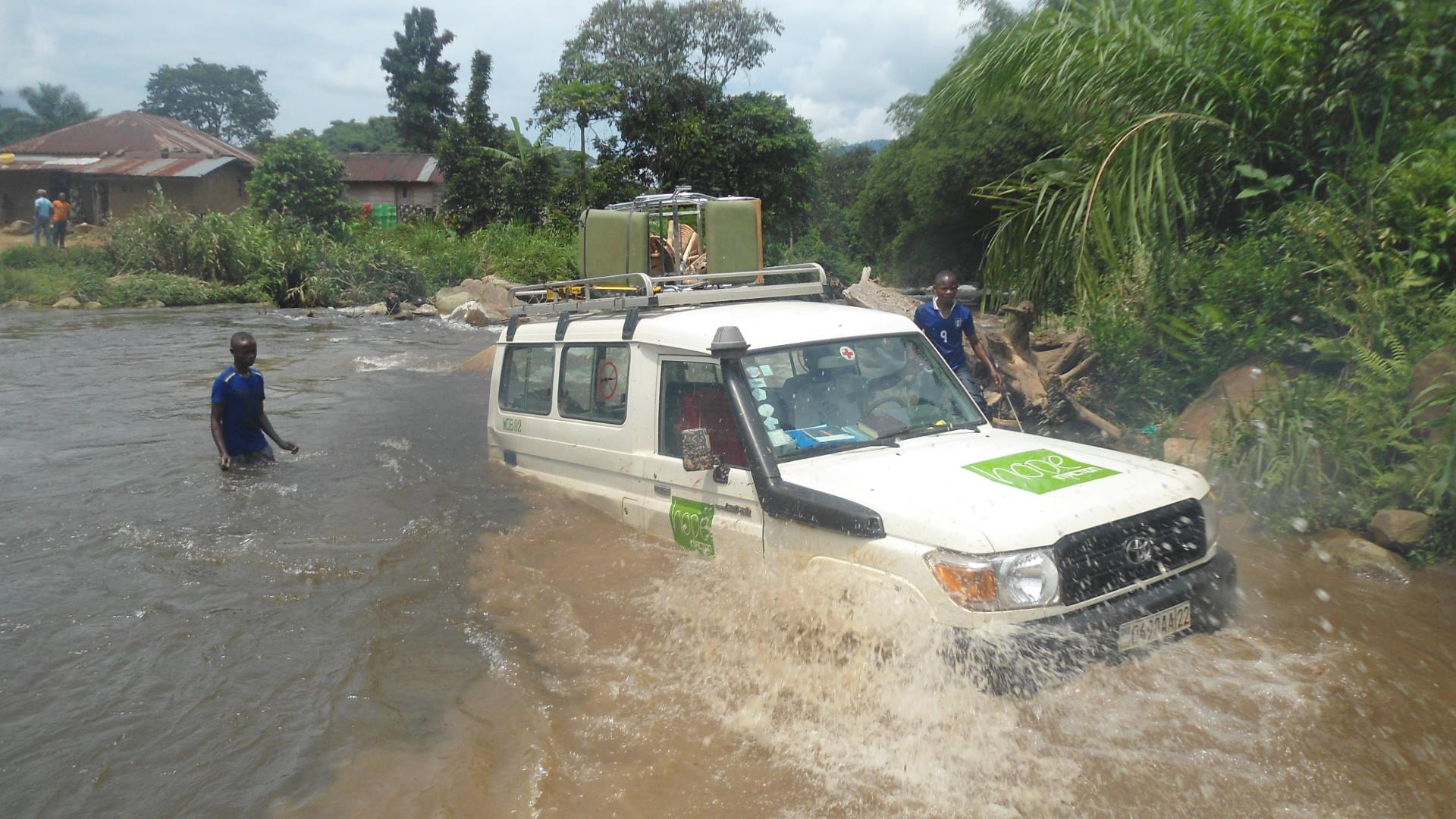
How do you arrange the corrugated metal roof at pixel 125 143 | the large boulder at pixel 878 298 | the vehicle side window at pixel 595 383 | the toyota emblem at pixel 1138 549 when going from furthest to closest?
the corrugated metal roof at pixel 125 143 < the large boulder at pixel 878 298 < the vehicle side window at pixel 595 383 < the toyota emblem at pixel 1138 549

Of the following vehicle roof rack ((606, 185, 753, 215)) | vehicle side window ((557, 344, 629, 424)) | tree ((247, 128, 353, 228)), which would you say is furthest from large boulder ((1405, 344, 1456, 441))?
tree ((247, 128, 353, 228))

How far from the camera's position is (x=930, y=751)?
3.85 meters

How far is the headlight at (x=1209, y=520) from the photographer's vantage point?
438 centimetres

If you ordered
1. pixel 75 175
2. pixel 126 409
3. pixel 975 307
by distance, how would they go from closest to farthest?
pixel 126 409
pixel 975 307
pixel 75 175

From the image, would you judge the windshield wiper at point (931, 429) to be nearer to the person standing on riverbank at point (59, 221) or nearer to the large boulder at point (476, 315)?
the large boulder at point (476, 315)

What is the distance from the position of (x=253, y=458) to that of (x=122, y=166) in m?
33.9

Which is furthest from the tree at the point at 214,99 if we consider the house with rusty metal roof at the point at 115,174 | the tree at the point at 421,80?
the house with rusty metal roof at the point at 115,174

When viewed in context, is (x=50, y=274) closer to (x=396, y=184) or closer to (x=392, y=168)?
(x=396, y=184)

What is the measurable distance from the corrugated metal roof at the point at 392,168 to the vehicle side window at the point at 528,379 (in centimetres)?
4328

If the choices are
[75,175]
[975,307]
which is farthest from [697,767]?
[75,175]

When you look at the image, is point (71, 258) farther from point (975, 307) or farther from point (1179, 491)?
point (1179, 491)

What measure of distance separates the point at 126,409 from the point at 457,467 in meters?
5.79

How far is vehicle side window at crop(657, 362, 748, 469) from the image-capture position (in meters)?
5.00

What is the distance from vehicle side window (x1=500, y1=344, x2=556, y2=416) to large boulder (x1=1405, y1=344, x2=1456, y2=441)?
5.23m
